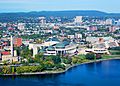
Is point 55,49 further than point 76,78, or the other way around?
point 55,49

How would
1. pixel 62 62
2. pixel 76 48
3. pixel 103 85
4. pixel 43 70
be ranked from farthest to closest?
pixel 76 48 < pixel 62 62 < pixel 43 70 < pixel 103 85

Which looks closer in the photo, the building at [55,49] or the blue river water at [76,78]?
the blue river water at [76,78]

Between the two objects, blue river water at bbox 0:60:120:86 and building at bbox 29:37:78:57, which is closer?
blue river water at bbox 0:60:120:86

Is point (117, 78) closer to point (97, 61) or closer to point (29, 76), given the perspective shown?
point (29, 76)

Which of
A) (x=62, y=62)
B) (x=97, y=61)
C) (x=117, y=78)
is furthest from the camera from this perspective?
(x=97, y=61)

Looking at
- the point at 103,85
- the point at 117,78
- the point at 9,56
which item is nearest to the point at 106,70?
the point at 117,78

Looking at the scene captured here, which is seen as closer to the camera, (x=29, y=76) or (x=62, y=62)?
(x=29, y=76)
